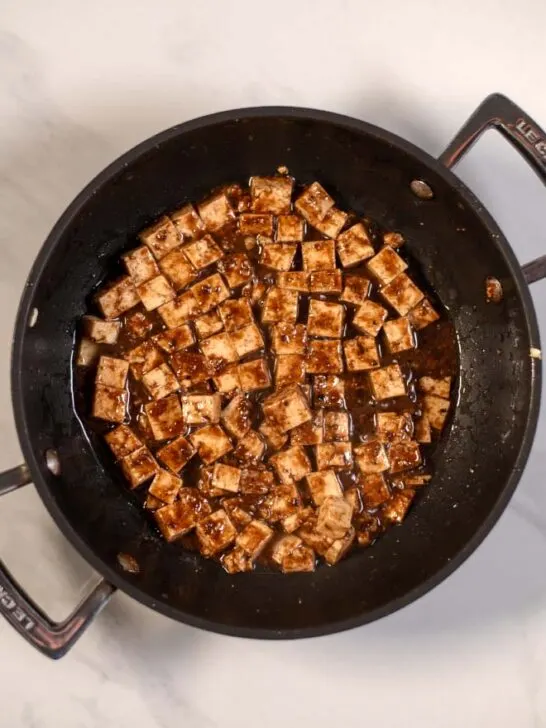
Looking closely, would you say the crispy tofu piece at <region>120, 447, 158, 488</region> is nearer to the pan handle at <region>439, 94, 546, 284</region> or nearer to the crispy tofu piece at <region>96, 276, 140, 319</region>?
the crispy tofu piece at <region>96, 276, 140, 319</region>

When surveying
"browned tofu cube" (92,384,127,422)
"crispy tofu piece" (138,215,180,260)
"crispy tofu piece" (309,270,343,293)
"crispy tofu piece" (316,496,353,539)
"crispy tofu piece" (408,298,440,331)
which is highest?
"crispy tofu piece" (138,215,180,260)

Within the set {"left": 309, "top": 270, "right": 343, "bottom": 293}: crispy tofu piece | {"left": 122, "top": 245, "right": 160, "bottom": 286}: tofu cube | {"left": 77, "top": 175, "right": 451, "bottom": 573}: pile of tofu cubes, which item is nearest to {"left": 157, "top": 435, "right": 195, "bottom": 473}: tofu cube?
{"left": 77, "top": 175, "right": 451, "bottom": 573}: pile of tofu cubes

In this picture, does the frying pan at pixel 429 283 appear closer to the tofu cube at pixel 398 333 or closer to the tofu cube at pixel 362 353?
the tofu cube at pixel 398 333

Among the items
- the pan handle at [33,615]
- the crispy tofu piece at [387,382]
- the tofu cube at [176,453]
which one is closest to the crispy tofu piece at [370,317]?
the crispy tofu piece at [387,382]

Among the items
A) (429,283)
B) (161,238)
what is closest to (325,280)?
(429,283)

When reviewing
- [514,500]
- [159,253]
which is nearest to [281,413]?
[159,253]
